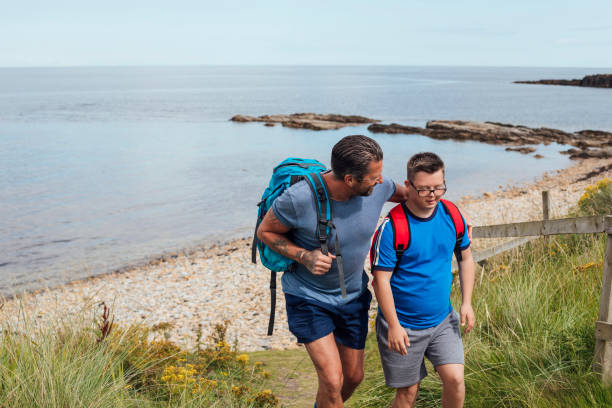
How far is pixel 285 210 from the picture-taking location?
9.77 ft

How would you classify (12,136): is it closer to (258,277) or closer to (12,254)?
(12,254)

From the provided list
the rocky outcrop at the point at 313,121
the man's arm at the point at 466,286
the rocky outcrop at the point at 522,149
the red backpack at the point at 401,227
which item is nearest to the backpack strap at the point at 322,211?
the red backpack at the point at 401,227

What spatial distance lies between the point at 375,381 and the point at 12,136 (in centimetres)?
4892

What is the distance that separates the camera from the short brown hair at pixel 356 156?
9.27ft

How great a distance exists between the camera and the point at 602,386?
3.28 meters

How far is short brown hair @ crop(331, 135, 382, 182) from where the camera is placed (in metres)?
2.83

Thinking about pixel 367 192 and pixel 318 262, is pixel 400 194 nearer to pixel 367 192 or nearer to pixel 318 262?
pixel 367 192

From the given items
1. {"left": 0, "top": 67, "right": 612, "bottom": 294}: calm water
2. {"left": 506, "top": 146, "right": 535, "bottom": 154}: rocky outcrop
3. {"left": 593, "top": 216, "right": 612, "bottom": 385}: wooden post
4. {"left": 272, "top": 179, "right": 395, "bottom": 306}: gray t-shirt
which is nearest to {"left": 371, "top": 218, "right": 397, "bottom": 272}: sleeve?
{"left": 272, "top": 179, "right": 395, "bottom": 306}: gray t-shirt

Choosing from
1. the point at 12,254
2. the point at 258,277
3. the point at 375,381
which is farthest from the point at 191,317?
the point at 12,254

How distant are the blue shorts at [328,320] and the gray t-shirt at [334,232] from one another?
46 mm

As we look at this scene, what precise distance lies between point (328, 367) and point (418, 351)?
1.68 feet

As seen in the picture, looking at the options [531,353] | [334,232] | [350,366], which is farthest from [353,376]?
[531,353]

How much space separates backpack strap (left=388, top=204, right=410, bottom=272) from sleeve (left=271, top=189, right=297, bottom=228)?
53 centimetres

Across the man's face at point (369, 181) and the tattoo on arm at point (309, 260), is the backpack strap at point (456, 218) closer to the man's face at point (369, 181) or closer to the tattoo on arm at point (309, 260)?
the man's face at point (369, 181)
